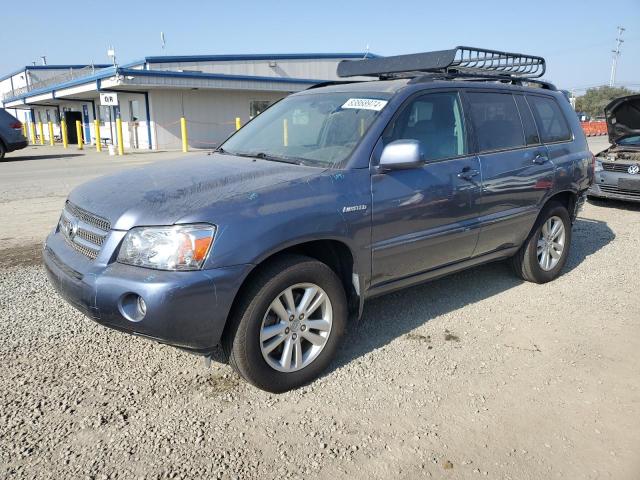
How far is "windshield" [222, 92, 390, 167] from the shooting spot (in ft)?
11.7

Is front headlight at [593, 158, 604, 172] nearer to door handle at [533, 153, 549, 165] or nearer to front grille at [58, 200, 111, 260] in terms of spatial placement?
door handle at [533, 153, 549, 165]

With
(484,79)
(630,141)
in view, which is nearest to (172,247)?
(484,79)

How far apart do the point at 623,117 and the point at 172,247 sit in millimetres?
9726

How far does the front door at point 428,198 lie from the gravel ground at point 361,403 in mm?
621

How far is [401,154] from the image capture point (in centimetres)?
334

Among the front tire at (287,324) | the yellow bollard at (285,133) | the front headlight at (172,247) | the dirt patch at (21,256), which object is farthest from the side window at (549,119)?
the dirt patch at (21,256)

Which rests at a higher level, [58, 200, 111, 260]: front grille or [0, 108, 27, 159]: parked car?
[58, 200, 111, 260]: front grille

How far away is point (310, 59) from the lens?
110 ft

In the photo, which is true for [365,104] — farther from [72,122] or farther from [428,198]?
[72,122]

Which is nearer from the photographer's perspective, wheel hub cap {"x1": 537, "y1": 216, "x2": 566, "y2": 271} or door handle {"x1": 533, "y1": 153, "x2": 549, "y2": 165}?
door handle {"x1": 533, "y1": 153, "x2": 549, "y2": 165}

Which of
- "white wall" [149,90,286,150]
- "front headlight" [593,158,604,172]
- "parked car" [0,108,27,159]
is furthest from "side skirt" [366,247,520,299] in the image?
"white wall" [149,90,286,150]

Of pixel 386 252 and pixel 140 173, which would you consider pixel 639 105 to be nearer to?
pixel 386 252

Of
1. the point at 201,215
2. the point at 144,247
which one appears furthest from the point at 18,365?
the point at 201,215

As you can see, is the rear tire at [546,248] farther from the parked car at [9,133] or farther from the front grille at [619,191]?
the parked car at [9,133]
